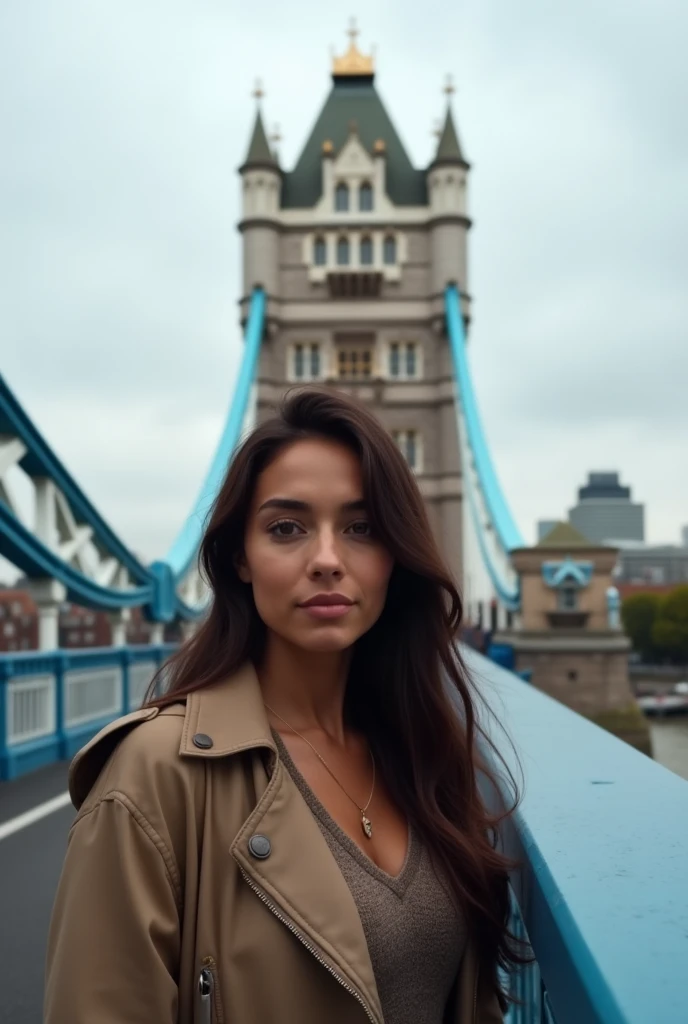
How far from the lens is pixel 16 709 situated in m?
5.80

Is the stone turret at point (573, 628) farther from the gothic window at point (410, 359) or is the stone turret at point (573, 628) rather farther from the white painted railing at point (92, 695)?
the gothic window at point (410, 359)

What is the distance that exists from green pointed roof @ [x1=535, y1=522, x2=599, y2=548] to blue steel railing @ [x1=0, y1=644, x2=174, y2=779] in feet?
28.1

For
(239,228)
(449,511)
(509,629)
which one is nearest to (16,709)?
(509,629)

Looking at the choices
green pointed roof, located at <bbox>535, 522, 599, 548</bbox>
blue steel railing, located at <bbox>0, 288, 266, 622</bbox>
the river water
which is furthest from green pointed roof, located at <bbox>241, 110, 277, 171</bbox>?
the river water

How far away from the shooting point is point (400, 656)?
1.59 metres

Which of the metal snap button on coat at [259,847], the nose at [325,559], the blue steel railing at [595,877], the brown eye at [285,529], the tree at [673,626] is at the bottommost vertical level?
the tree at [673,626]

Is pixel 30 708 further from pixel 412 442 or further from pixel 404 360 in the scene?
pixel 404 360

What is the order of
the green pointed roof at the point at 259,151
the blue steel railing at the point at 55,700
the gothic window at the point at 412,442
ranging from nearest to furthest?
the blue steel railing at the point at 55,700 < the gothic window at the point at 412,442 < the green pointed roof at the point at 259,151

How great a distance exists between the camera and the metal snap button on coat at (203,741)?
1098 mm

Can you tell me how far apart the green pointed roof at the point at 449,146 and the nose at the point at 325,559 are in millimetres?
30809

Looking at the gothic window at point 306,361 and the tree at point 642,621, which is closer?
the gothic window at point 306,361

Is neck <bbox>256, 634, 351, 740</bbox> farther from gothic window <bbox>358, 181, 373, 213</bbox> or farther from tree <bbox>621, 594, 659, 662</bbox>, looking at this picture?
tree <bbox>621, 594, 659, 662</bbox>

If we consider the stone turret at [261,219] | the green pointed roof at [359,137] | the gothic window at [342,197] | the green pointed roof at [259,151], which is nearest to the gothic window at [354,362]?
the stone turret at [261,219]

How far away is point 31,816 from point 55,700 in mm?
2035
